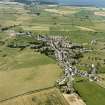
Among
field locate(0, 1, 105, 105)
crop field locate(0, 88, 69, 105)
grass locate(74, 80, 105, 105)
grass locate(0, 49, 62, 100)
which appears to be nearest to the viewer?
crop field locate(0, 88, 69, 105)

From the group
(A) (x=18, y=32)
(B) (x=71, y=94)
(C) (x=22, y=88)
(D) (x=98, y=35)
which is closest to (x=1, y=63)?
(C) (x=22, y=88)

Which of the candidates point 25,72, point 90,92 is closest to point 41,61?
point 25,72

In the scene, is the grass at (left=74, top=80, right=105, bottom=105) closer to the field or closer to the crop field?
the field

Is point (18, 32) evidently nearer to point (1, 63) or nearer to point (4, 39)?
point (4, 39)

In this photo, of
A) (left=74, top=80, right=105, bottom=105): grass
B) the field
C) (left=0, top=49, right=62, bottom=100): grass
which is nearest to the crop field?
the field

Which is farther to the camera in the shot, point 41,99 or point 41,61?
point 41,61

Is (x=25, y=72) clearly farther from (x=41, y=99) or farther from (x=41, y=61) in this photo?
(x=41, y=99)
